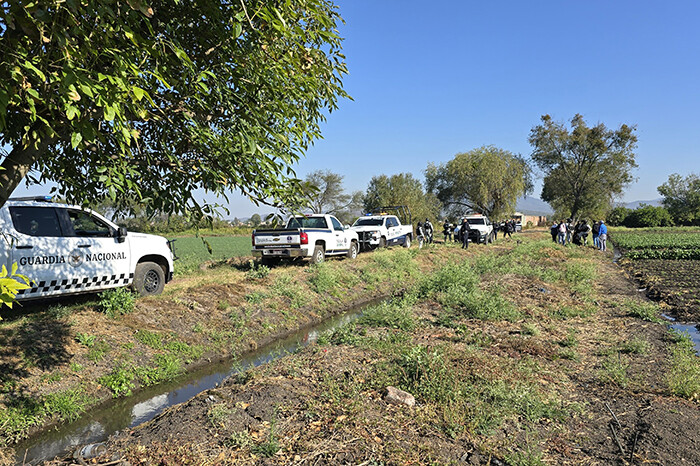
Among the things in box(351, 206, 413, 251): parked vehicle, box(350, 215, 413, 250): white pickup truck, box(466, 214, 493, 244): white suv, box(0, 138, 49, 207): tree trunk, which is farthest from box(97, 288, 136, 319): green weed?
box(466, 214, 493, 244): white suv

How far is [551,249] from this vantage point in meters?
23.2

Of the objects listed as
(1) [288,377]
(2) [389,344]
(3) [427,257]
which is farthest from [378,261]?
(1) [288,377]

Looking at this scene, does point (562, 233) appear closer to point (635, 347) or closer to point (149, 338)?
point (635, 347)

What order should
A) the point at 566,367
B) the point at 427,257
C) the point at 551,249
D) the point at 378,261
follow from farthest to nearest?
the point at 551,249, the point at 427,257, the point at 378,261, the point at 566,367

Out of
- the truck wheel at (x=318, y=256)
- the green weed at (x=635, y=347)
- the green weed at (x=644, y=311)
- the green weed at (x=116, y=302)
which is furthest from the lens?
the truck wheel at (x=318, y=256)

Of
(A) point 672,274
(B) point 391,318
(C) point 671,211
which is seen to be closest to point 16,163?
(B) point 391,318

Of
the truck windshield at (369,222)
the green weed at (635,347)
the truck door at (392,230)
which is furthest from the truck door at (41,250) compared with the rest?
the truck door at (392,230)

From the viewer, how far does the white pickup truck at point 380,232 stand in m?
21.1

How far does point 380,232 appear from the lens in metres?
21.8

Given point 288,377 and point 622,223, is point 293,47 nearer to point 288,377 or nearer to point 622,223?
point 288,377

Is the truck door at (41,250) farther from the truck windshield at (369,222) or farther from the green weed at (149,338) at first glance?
the truck windshield at (369,222)

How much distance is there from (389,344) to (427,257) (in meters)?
14.1

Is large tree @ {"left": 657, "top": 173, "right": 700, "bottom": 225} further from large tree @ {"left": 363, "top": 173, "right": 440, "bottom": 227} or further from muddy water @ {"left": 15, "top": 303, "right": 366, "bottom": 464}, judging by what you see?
muddy water @ {"left": 15, "top": 303, "right": 366, "bottom": 464}

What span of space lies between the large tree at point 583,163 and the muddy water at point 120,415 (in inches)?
2105
